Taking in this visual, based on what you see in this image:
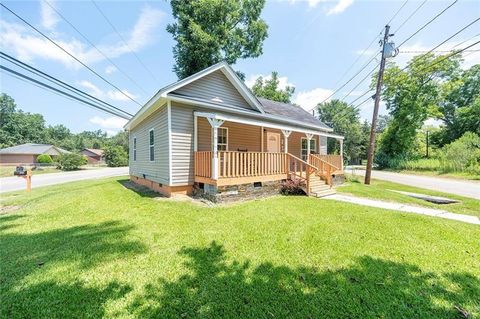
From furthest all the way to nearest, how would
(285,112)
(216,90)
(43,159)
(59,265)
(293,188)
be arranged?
(43,159), (285,112), (216,90), (293,188), (59,265)

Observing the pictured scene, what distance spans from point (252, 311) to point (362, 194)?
28.2 feet

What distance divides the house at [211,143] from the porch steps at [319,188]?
4 cm

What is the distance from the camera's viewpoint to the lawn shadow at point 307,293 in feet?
7.96

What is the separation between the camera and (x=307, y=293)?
2738 millimetres

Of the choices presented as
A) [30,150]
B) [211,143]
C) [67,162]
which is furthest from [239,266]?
[30,150]

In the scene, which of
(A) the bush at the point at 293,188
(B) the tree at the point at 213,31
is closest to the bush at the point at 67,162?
(B) the tree at the point at 213,31

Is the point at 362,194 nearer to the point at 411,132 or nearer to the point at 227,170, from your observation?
the point at 227,170

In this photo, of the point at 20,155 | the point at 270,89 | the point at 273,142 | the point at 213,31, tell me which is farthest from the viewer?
the point at 20,155

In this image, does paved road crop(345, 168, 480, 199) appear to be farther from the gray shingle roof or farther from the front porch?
the gray shingle roof

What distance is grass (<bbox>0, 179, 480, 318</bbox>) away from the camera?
2.50 metres

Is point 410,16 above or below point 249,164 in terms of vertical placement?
above

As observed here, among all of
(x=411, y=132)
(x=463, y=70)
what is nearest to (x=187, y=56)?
(x=411, y=132)

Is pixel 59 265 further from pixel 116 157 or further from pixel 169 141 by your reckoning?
pixel 116 157

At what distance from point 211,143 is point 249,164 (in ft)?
7.16
